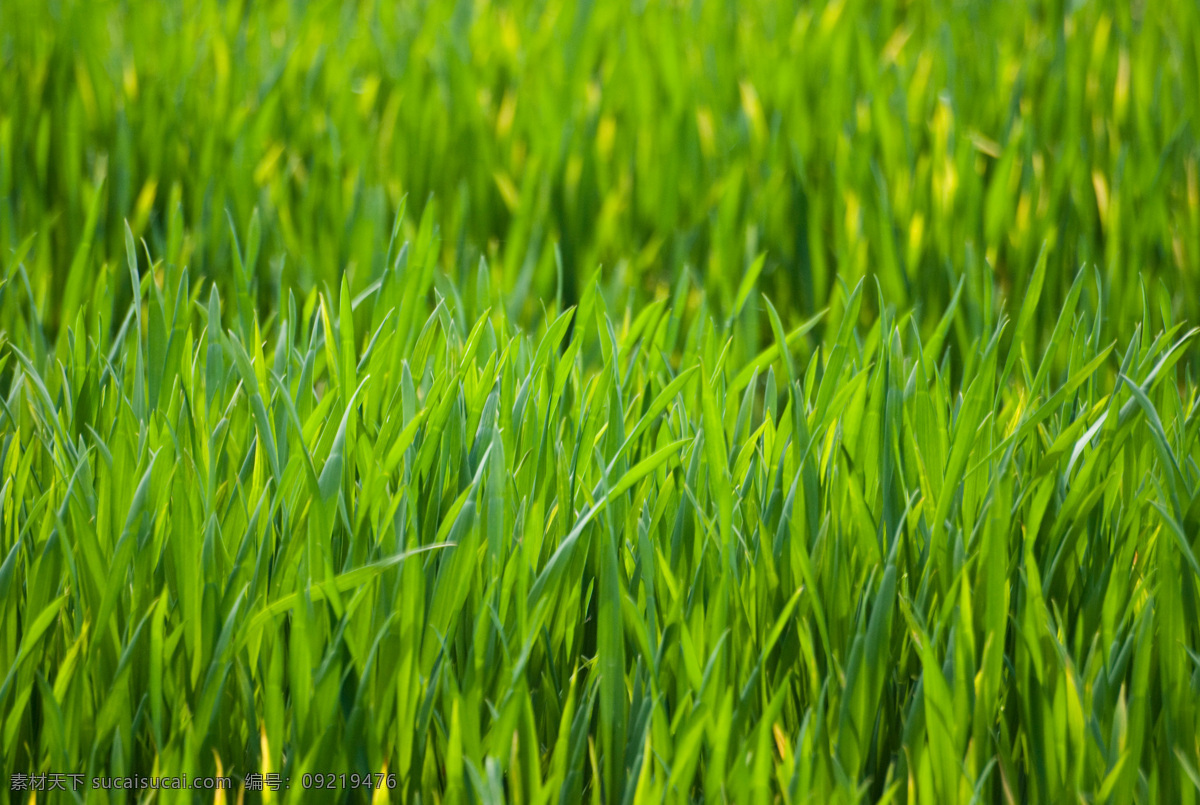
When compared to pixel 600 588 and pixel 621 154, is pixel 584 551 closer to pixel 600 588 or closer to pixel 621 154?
pixel 600 588

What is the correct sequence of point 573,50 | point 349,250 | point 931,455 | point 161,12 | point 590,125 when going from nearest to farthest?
Answer: point 931,455
point 349,250
point 590,125
point 573,50
point 161,12

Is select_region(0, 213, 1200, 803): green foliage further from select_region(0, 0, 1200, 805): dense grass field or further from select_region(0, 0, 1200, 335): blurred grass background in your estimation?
select_region(0, 0, 1200, 335): blurred grass background

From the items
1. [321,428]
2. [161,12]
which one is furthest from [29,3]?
[321,428]

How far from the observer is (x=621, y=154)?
1.67 m

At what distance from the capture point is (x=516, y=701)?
0.70 metres

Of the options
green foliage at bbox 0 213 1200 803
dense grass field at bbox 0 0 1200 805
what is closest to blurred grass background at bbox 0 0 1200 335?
dense grass field at bbox 0 0 1200 805

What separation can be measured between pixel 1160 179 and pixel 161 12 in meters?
2.04

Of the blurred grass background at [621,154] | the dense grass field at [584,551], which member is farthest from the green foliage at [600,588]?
the blurred grass background at [621,154]

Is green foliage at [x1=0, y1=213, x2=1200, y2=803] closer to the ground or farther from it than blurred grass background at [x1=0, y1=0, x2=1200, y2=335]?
closer to the ground

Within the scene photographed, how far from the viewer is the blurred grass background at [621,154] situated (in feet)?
4.87

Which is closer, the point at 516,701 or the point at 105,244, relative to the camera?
the point at 516,701

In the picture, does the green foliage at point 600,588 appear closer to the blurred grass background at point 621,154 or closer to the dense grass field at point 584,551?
the dense grass field at point 584,551

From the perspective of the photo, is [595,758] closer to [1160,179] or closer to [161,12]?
[1160,179]

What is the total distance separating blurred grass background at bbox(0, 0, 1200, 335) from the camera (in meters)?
1.49
